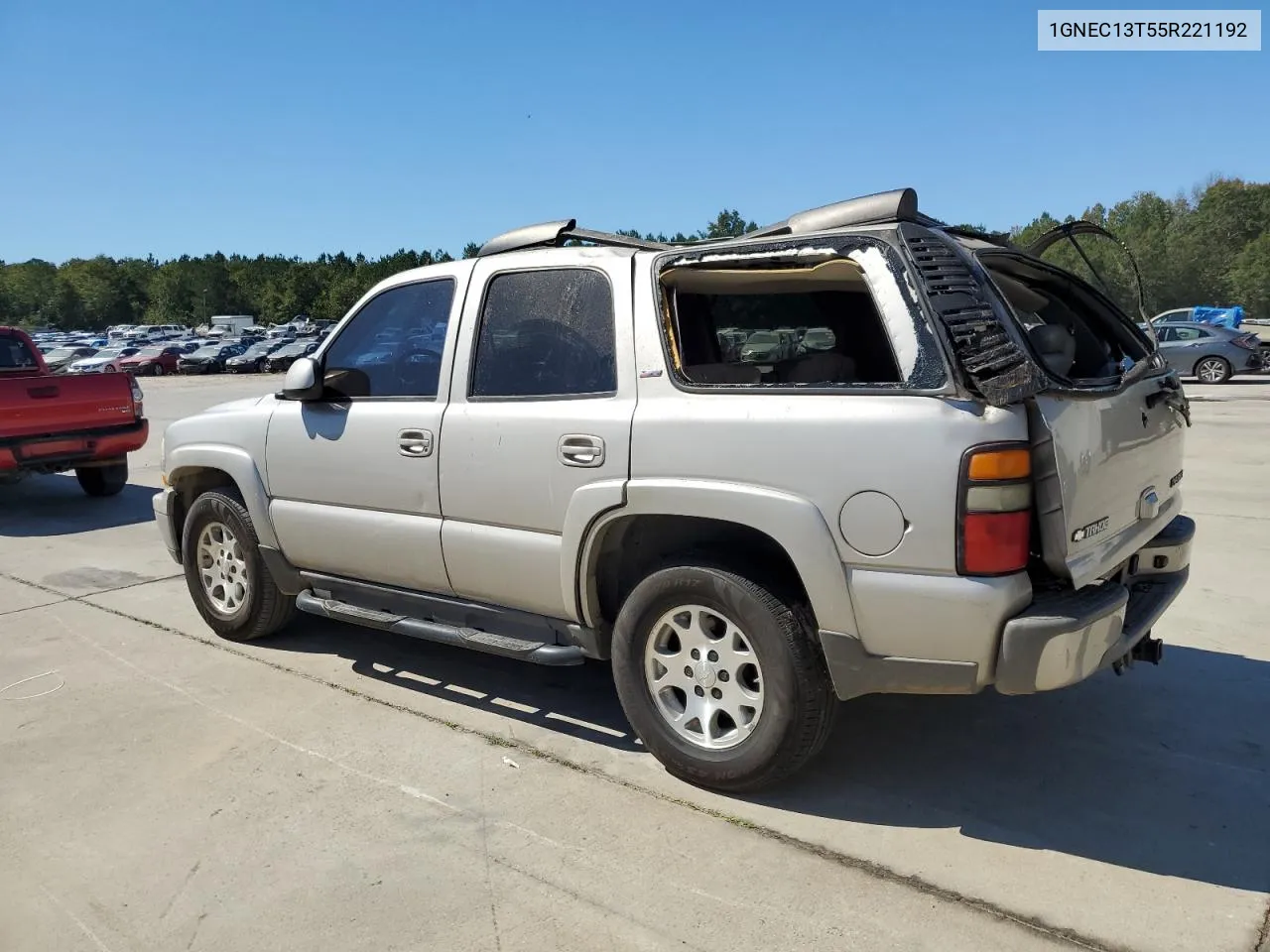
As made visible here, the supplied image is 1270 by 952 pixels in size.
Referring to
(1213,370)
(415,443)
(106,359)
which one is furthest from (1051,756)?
(106,359)

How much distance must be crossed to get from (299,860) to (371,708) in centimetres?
130

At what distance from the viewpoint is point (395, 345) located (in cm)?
463

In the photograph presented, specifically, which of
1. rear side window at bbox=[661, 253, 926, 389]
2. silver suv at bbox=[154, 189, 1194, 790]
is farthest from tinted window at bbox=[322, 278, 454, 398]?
→ rear side window at bbox=[661, 253, 926, 389]

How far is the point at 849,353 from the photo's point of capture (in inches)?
177

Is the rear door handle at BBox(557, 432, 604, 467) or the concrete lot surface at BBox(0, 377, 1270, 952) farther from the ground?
the rear door handle at BBox(557, 432, 604, 467)

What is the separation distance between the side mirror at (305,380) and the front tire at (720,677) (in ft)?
6.40

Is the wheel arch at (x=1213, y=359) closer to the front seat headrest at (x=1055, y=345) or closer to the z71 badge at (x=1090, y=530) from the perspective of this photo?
the front seat headrest at (x=1055, y=345)

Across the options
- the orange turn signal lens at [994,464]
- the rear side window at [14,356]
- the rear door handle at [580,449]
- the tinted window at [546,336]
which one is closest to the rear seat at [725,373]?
the tinted window at [546,336]

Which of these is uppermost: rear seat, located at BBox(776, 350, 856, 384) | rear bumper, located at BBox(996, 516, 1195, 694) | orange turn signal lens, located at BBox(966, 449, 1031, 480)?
rear seat, located at BBox(776, 350, 856, 384)

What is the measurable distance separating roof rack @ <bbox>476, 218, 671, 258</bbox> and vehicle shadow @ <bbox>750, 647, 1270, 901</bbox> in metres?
2.28

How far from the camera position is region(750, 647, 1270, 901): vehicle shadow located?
3.22 metres

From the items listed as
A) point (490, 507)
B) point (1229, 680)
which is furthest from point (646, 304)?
point (1229, 680)

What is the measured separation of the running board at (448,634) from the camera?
396 centimetres

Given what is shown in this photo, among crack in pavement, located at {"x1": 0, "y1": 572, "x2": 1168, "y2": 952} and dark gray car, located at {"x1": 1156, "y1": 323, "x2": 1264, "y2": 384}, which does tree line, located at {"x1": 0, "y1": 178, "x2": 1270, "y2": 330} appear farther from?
crack in pavement, located at {"x1": 0, "y1": 572, "x2": 1168, "y2": 952}
